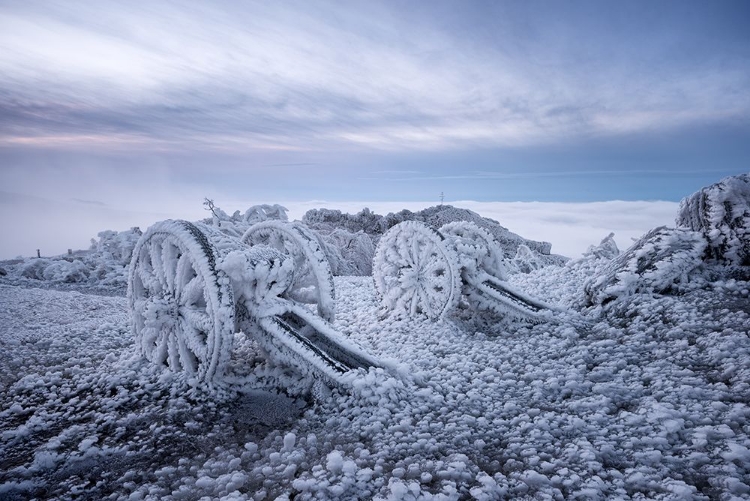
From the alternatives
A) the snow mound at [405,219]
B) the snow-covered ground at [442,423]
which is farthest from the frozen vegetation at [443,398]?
the snow mound at [405,219]

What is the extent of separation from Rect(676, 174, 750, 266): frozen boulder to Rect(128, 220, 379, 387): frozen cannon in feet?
18.4

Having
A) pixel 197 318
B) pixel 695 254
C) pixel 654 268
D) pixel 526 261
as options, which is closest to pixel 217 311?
pixel 197 318

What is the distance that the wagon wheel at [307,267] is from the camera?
17.4 ft

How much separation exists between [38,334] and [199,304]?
12.7ft

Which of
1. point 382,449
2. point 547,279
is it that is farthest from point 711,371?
point 547,279

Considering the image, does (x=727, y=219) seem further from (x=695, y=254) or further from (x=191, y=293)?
(x=191, y=293)

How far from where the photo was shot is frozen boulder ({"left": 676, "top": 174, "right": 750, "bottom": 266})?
20.0ft

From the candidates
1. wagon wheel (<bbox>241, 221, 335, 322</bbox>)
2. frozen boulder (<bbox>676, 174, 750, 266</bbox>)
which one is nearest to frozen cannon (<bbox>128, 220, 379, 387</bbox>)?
wagon wheel (<bbox>241, 221, 335, 322</bbox>)

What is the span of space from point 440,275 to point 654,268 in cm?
304

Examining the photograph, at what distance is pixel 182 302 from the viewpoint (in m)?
4.32

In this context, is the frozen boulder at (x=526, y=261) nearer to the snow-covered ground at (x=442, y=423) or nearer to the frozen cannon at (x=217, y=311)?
the snow-covered ground at (x=442, y=423)

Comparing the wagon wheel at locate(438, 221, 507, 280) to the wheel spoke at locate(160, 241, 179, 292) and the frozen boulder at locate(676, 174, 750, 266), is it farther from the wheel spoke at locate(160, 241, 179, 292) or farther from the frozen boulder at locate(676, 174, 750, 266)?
the wheel spoke at locate(160, 241, 179, 292)

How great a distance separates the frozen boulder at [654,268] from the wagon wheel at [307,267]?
399cm

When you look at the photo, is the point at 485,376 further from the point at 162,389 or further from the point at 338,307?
the point at 338,307
